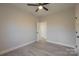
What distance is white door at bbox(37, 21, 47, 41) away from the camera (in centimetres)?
158

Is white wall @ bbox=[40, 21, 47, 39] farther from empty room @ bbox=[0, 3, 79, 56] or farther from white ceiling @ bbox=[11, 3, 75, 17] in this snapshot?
white ceiling @ bbox=[11, 3, 75, 17]

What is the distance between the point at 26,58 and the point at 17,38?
1.22 feet

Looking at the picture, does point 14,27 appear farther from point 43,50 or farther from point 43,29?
point 43,50

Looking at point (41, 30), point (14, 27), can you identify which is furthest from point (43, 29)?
point (14, 27)

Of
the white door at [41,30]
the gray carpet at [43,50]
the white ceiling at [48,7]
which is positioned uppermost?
the white ceiling at [48,7]

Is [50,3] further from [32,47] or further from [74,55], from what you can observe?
[74,55]

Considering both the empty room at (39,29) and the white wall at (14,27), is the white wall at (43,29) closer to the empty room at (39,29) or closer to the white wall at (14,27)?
the empty room at (39,29)

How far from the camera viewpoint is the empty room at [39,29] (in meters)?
1.42

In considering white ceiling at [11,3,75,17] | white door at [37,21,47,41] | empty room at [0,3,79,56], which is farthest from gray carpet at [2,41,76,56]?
white ceiling at [11,3,75,17]

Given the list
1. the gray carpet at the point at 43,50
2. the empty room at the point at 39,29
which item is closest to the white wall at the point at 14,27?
the empty room at the point at 39,29

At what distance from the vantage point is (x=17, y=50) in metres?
1.44

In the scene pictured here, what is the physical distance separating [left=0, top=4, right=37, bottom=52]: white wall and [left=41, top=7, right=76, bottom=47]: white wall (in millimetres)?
299

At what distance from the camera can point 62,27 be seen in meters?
1.54

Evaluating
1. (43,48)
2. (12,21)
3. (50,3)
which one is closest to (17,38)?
(12,21)
